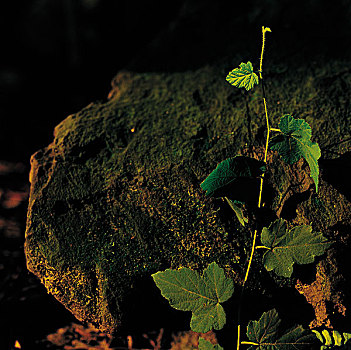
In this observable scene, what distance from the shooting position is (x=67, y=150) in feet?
4.40

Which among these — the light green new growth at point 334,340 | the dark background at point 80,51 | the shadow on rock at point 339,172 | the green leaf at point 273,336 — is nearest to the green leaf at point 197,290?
the green leaf at point 273,336

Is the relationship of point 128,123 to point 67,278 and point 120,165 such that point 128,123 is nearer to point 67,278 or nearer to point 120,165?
point 120,165

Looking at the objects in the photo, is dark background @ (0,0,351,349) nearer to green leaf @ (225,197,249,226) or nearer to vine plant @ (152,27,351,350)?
vine plant @ (152,27,351,350)

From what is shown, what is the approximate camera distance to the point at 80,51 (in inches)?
145

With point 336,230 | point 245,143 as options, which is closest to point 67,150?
point 245,143

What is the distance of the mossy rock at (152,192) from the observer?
1128 millimetres

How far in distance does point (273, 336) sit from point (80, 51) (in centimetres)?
341

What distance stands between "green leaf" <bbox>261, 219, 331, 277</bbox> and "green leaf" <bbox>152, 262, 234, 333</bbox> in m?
0.14

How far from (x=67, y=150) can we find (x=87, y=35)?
2.93 metres

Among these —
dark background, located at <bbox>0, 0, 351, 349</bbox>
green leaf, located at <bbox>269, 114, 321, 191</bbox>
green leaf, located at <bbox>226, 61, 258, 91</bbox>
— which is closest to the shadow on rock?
green leaf, located at <bbox>269, 114, 321, 191</bbox>

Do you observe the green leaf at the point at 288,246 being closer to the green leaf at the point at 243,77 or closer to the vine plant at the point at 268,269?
the vine plant at the point at 268,269

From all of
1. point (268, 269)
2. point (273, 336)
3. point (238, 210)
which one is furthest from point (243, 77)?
point (273, 336)

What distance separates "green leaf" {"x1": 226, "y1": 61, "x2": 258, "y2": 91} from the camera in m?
1.00

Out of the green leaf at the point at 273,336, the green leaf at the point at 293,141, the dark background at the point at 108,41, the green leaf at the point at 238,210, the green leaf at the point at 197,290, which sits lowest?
the green leaf at the point at 273,336
